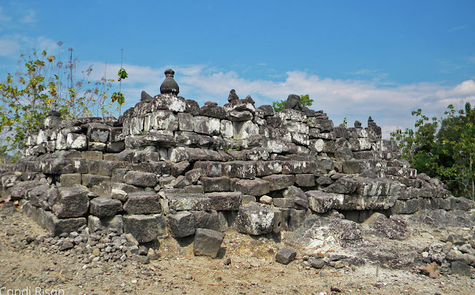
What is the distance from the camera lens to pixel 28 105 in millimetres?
14898

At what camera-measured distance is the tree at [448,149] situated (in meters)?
18.8

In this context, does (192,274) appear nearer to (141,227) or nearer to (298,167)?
(141,227)

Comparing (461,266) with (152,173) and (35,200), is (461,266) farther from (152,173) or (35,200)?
(35,200)

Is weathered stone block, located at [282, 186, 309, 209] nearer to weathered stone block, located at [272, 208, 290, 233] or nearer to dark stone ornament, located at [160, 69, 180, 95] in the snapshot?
weathered stone block, located at [272, 208, 290, 233]

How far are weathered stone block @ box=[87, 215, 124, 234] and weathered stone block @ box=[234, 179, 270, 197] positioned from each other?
2.52 metres

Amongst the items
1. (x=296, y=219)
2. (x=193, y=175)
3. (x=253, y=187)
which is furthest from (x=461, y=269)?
(x=193, y=175)

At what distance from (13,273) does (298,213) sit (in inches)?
192

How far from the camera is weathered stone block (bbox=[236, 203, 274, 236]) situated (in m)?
5.97

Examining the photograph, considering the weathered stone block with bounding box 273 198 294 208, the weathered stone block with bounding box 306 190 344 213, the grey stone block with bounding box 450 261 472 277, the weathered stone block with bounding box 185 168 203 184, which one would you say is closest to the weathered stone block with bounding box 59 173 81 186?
the weathered stone block with bounding box 185 168 203 184

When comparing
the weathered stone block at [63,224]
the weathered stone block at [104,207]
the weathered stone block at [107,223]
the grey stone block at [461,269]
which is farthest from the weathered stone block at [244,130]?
the grey stone block at [461,269]

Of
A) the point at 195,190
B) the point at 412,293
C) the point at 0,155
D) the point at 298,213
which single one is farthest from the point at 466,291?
the point at 0,155

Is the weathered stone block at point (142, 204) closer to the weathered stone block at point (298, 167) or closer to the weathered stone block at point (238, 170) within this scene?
the weathered stone block at point (238, 170)

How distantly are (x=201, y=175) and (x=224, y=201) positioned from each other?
85 centimetres

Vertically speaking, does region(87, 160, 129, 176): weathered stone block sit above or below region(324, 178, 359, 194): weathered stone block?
above
